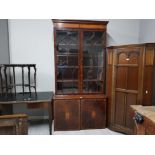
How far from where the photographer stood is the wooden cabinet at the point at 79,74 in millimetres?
2885

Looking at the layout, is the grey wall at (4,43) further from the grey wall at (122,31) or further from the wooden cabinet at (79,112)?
the grey wall at (122,31)

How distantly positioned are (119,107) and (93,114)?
519 millimetres

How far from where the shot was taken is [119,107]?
109 inches

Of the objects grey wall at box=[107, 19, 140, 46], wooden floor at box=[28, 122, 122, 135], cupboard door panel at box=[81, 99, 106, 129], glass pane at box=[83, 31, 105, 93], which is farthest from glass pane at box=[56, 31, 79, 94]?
grey wall at box=[107, 19, 140, 46]

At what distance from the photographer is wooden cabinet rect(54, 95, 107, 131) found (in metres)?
2.91

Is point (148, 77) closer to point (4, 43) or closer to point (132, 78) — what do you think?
point (132, 78)

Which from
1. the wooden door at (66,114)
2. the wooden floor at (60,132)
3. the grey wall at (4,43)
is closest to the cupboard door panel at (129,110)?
the wooden floor at (60,132)

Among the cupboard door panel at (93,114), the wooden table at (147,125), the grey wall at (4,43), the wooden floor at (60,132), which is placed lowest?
the wooden floor at (60,132)

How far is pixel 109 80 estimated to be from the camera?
2893mm

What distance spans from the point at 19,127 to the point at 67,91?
5.96 ft

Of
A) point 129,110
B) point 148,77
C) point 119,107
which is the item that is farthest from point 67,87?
point 148,77
